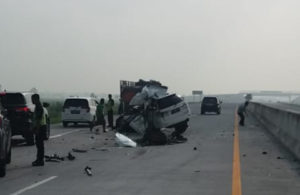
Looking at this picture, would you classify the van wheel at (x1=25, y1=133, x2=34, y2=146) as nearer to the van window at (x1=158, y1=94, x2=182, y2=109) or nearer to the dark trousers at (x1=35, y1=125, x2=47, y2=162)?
the van window at (x1=158, y1=94, x2=182, y2=109)

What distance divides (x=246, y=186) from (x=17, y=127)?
12.2 metres

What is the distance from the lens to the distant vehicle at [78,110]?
36125mm

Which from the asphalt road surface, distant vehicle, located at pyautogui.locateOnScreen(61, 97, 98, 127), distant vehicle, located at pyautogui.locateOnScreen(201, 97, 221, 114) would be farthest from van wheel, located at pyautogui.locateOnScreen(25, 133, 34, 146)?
distant vehicle, located at pyautogui.locateOnScreen(201, 97, 221, 114)

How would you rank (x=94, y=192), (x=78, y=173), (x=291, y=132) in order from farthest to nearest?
(x=291, y=132)
(x=78, y=173)
(x=94, y=192)

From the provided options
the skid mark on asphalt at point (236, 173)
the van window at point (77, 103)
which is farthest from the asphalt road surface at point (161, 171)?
the van window at point (77, 103)

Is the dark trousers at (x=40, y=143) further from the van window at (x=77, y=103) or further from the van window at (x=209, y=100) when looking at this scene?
the van window at (x=209, y=100)

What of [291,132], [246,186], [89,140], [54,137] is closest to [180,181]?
[246,186]

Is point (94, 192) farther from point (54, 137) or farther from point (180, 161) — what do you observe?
point (54, 137)

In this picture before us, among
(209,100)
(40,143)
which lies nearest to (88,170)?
(40,143)

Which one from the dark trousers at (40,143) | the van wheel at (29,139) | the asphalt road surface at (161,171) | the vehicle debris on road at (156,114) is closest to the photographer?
the asphalt road surface at (161,171)

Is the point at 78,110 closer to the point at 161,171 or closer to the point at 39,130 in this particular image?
the point at 39,130

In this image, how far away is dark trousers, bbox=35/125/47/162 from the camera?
16112mm

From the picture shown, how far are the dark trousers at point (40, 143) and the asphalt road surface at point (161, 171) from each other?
30 cm

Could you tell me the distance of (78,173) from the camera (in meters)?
14.4
